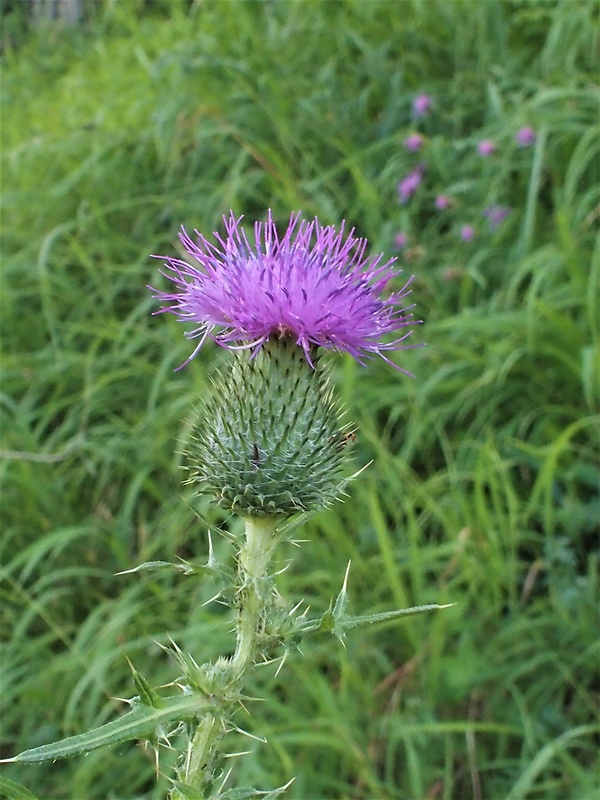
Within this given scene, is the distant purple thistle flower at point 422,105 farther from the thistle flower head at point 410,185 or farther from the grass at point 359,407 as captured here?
the thistle flower head at point 410,185

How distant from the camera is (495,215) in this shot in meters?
3.08

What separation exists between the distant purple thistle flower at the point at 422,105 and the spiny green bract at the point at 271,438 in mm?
2568

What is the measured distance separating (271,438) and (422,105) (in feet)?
9.03

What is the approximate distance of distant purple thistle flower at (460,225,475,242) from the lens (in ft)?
10.2

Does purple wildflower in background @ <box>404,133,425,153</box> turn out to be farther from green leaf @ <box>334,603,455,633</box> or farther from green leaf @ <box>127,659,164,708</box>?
green leaf @ <box>127,659,164,708</box>

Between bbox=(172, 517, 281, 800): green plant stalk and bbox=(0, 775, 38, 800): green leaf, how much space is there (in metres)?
0.17

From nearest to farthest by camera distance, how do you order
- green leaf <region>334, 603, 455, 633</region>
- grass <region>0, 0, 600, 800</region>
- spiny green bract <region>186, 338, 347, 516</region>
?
green leaf <region>334, 603, 455, 633</region> → spiny green bract <region>186, 338, 347, 516</region> → grass <region>0, 0, 600, 800</region>

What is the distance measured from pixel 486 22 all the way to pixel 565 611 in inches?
113

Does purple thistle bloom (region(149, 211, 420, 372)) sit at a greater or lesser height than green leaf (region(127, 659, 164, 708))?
greater

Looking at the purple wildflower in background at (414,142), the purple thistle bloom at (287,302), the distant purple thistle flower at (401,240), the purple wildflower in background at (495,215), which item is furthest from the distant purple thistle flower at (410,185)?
the purple thistle bloom at (287,302)

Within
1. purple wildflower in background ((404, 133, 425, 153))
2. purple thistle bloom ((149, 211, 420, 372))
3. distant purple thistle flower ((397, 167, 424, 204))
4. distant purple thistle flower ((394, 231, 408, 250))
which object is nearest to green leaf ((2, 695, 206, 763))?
purple thistle bloom ((149, 211, 420, 372))

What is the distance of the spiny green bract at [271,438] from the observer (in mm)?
1175

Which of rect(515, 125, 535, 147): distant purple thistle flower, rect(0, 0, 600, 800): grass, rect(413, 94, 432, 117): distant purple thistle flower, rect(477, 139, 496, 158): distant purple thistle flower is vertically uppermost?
rect(413, 94, 432, 117): distant purple thistle flower

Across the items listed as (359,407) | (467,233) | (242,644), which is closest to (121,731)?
(242,644)
